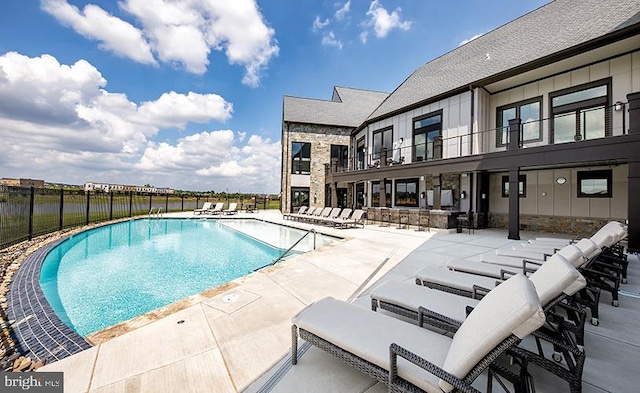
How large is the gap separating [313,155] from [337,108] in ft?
18.4

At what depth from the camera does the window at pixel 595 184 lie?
32.3 ft

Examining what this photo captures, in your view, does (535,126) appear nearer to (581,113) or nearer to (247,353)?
(581,113)

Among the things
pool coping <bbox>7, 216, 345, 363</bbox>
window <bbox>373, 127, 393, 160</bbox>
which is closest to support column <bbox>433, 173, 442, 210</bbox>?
window <bbox>373, 127, 393, 160</bbox>

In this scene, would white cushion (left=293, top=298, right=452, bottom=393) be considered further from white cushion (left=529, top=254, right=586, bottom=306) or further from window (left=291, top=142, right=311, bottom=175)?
window (left=291, top=142, right=311, bottom=175)

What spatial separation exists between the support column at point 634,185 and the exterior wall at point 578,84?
5.13 ft

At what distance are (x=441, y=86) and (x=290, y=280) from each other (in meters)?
13.8

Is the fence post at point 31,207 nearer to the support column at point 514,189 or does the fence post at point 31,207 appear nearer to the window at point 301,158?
the window at point 301,158

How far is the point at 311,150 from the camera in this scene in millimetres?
21469

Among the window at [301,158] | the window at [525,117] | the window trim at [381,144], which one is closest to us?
the window at [525,117]

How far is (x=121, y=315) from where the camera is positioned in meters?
4.45

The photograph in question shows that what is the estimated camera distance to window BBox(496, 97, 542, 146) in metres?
11.0

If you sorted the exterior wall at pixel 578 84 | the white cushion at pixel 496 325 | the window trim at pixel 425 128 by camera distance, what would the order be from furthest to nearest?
the window trim at pixel 425 128, the exterior wall at pixel 578 84, the white cushion at pixel 496 325

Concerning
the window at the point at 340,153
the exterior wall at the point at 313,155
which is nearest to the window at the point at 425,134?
the window at the point at 340,153

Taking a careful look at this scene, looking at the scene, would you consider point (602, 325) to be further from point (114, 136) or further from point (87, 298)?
point (114, 136)
